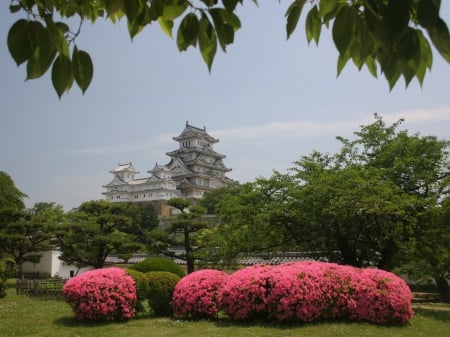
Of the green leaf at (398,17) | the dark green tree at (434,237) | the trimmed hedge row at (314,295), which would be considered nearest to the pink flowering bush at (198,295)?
the trimmed hedge row at (314,295)

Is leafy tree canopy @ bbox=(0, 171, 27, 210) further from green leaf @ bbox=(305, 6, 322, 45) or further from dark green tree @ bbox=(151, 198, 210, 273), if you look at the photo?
green leaf @ bbox=(305, 6, 322, 45)

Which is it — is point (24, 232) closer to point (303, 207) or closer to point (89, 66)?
point (303, 207)

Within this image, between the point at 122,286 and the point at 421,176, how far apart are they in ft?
28.0

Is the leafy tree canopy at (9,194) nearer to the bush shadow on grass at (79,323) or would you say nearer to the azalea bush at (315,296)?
the bush shadow on grass at (79,323)

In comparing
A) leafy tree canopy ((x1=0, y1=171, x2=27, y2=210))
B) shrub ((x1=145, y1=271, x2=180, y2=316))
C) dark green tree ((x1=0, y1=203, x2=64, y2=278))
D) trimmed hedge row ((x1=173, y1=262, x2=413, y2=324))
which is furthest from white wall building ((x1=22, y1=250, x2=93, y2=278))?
trimmed hedge row ((x1=173, y1=262, x2=413, y2=324))

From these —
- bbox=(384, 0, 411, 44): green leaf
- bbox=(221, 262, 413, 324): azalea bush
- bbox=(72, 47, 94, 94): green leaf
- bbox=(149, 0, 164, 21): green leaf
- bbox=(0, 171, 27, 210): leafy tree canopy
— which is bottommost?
bbox=(221, 262, 413, 324): azalea bush

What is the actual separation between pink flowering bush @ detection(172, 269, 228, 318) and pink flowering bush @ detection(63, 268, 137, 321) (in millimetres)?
1085

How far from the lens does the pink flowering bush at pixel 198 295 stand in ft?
34.2

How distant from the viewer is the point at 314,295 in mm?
9367

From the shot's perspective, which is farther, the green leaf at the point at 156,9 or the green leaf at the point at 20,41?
the green leaf at the point at 156,9

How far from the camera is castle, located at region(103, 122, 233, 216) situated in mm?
59094

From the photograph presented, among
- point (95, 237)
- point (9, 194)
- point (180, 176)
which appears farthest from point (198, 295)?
point (180, 176)

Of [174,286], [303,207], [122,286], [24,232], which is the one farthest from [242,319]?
[24,232]

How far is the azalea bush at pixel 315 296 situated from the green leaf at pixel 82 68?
332 inches
